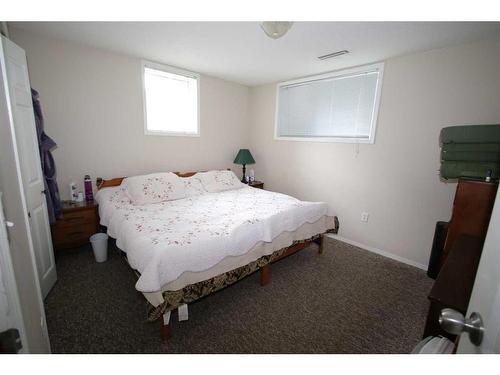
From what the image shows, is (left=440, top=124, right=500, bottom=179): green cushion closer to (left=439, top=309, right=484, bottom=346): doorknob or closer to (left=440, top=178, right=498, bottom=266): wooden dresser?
(left=440, top=178, right=498, bottom=266): wooden dresser

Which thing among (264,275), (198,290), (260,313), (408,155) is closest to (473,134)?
(408,155)

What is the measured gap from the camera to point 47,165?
2090mm

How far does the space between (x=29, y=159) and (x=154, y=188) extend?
111cm

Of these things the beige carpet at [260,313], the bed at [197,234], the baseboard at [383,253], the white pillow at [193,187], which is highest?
the white pillow at [193,187]

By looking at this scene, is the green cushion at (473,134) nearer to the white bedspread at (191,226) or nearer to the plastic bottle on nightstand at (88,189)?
the white bedspread at (191,226)

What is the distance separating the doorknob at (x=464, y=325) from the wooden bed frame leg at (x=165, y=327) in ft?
4.68

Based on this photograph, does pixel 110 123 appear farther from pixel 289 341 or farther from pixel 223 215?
pixel 289 341

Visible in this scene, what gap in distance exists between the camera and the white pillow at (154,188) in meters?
2.51

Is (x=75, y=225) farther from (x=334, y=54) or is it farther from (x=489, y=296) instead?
A: (x=334, y=54)

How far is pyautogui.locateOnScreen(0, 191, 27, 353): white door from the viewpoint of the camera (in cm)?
75

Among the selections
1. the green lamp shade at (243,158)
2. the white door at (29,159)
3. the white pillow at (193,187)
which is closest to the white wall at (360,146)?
the white pillow at (193,187)

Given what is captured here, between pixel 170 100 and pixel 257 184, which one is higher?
pixel 170 100

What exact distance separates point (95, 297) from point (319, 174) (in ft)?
9.82

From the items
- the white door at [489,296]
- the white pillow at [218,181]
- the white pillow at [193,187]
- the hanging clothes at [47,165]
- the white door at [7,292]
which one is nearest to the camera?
the white door at [489,296]
